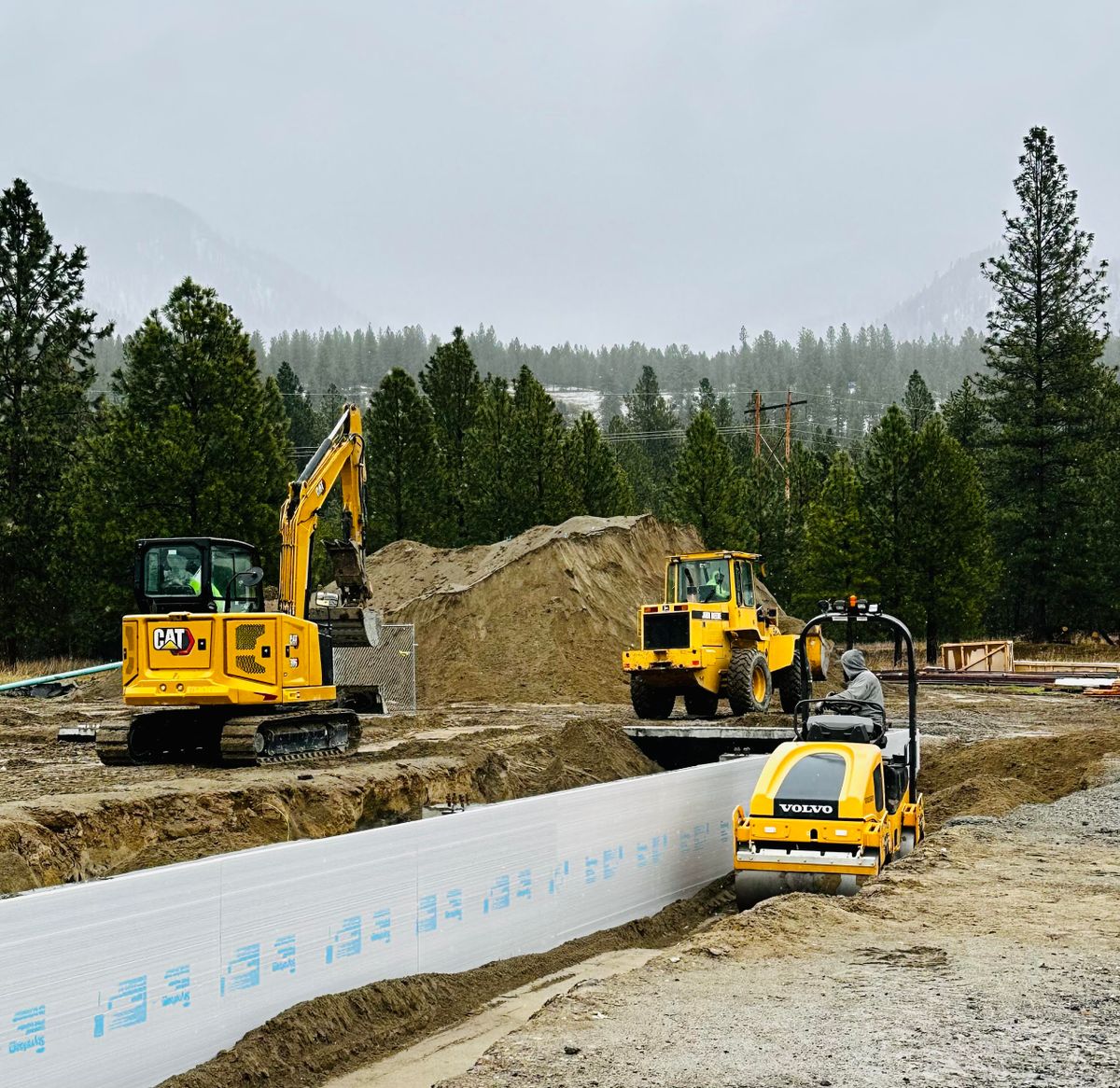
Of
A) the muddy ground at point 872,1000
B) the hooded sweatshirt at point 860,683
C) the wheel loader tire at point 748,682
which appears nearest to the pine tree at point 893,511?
the wheel loader tire at point 748,682

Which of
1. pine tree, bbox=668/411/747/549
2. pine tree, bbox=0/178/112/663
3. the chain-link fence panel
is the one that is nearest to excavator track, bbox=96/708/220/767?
the chain-link fence panel

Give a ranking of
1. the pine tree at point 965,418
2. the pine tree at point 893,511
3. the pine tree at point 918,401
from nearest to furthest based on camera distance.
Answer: the pine tree at point 893,511, the pine tree at point 965,418, the pine tree at point 918,401

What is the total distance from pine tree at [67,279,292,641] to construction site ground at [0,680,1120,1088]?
2416 cm

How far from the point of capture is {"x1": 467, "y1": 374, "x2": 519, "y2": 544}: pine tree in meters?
53.3

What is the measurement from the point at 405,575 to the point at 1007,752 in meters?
24.5

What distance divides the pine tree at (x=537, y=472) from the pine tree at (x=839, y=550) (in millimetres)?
10661

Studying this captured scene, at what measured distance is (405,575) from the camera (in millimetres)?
39500

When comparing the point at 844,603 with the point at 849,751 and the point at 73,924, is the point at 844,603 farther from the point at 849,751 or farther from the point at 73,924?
the point at 73,924

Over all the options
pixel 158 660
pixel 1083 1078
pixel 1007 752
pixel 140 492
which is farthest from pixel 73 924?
pixel 140 492

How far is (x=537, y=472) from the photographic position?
53.1 meters

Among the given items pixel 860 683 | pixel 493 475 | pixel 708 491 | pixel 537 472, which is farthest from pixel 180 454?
pixel 860 683

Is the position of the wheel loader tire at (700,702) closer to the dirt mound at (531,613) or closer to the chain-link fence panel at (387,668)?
the dirt mound at (531,613)

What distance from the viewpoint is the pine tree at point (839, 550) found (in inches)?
1946

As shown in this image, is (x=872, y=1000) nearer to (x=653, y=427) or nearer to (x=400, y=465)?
(x=400, y=465)
